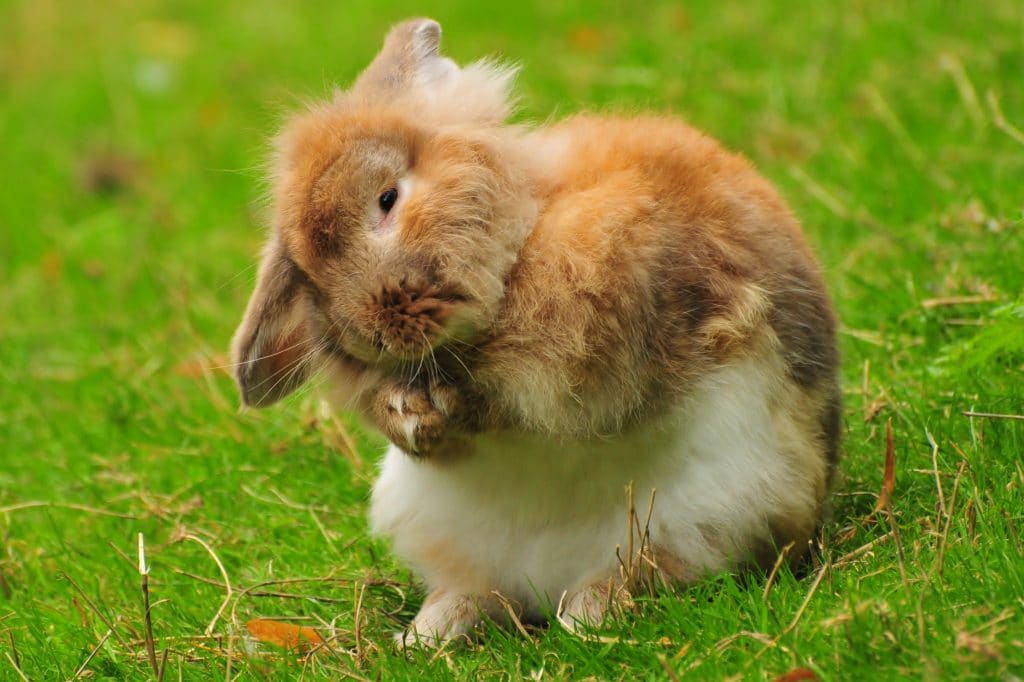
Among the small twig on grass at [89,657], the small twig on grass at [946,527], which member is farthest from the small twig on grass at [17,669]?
the small twig on grass at [946,527]

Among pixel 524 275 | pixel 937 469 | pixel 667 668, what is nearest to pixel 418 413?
pixel 524 275

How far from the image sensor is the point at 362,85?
10.2 feet

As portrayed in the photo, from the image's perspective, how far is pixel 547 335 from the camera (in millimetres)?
2729

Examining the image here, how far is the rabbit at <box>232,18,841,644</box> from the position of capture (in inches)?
107

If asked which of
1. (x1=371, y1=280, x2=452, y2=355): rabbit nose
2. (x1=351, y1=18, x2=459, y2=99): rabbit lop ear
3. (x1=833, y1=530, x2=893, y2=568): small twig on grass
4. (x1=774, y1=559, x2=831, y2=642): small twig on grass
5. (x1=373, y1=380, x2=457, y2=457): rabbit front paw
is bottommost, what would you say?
(x1=833, y1=530, x2=893, y2=568): small twig on grass

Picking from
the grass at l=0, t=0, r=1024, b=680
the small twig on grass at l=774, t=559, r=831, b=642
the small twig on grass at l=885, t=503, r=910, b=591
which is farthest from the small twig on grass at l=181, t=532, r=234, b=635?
the small twig on grass at l=885, t=503, r=910, b=591

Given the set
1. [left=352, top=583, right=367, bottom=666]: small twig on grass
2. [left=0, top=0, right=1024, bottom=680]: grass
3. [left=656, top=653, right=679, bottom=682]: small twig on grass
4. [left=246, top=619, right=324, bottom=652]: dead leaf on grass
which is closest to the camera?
[left=656, top=653, right=679, bottom=682]: small twig on grass

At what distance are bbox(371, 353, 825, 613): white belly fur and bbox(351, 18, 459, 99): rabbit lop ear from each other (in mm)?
828

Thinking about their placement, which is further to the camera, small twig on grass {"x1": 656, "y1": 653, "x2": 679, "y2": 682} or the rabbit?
the rabbit

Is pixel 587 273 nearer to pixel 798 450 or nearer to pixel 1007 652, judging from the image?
pixel 798 450

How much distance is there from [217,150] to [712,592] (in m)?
5.23

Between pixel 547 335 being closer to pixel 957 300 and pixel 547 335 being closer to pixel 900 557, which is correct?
pixel 900 557

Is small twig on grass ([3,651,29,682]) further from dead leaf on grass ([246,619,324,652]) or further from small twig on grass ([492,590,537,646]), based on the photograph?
small twig on grass ([492,590,537,646])

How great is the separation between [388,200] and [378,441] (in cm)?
79
